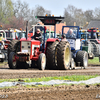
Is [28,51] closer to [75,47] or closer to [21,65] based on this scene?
[21,65]

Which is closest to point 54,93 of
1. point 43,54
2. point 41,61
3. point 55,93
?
point 55,93

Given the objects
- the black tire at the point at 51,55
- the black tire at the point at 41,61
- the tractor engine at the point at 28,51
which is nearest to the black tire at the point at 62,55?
the black tire at the point at 51,55

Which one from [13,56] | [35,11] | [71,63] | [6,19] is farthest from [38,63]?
[35,11]

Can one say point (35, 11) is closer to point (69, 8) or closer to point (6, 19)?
point (6, 19)

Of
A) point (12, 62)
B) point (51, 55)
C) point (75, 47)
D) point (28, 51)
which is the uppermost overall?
point (75, 47)

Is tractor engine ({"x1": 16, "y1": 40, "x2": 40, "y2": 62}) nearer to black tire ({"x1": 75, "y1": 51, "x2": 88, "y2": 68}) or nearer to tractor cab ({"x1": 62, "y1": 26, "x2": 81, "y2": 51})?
tractor cab ({"x1": 62, "y1": 26, "x2": 81, "y2": 51})

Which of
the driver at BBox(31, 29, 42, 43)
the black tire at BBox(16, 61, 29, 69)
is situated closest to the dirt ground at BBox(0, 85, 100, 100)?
the driver at BBox(31, 29, 42, 43)

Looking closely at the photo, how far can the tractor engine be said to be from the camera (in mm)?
15125

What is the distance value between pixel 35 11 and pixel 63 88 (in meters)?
75.3

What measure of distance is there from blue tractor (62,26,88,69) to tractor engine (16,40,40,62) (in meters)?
2.41

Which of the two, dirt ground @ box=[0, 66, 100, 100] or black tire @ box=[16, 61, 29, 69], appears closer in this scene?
dirt ground @ box=[0, 66, 100, 100]

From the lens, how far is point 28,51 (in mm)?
15633

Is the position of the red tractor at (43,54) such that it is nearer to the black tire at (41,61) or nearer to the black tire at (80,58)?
the black tire at (41,61)

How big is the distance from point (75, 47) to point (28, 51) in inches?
141
